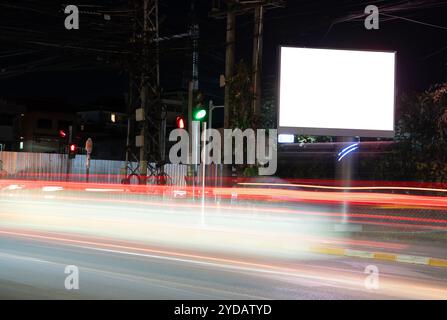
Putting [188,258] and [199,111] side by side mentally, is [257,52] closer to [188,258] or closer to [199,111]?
[199,111]

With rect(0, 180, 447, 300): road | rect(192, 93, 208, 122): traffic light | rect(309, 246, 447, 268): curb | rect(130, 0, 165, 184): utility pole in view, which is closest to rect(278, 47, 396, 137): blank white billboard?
rect(192, 93, 208, 122): traffic light

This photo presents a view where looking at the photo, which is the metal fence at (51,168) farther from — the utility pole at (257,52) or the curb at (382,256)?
the curb at (382,256)

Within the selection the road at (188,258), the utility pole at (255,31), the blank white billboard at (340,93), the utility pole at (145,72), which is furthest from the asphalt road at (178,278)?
the utility pole at (145,72)

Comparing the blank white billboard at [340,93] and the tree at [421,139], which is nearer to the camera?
the blank white billboard at [340,93]

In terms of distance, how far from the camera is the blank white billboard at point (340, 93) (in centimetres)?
1692

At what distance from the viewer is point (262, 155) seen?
19.2m

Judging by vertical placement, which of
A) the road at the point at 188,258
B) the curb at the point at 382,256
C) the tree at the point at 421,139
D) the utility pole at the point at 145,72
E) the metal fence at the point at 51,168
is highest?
the utility pole at the point at 145,72

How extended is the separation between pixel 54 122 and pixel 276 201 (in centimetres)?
5706

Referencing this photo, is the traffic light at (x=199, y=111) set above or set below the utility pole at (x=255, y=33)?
below

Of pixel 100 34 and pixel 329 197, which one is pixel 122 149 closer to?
pixel 100 34

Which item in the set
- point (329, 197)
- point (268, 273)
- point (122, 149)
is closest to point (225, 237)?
point (329, 197)

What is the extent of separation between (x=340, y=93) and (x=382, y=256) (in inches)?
232

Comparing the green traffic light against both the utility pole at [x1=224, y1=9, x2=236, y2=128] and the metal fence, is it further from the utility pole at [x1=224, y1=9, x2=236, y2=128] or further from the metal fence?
the metal fence

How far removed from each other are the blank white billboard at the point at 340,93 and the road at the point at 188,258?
2643 millimetres
